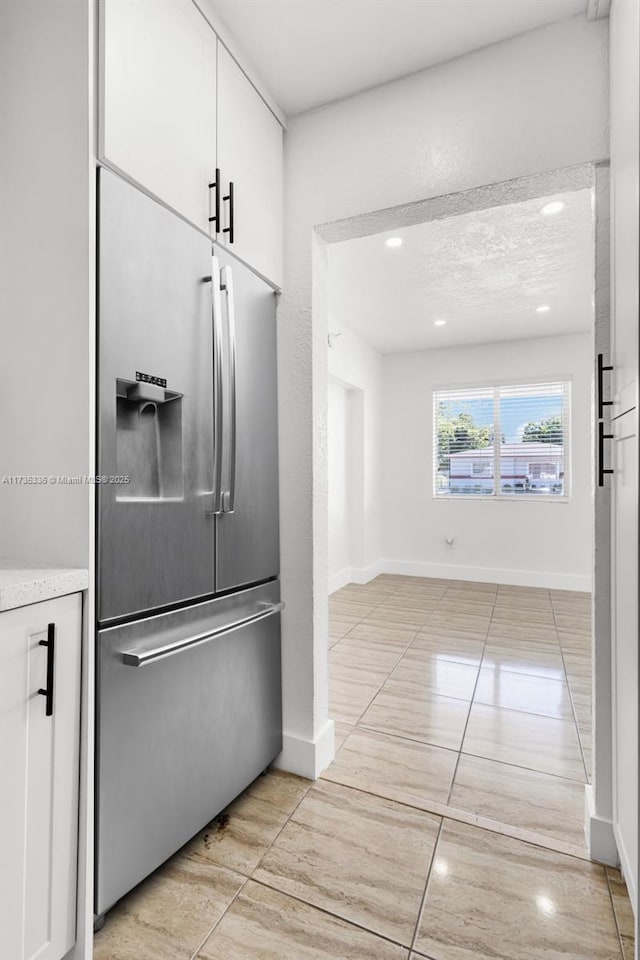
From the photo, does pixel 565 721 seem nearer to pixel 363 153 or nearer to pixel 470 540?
pixel 363 153

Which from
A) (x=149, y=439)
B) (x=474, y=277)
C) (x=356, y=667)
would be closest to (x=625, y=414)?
A: (x=149, y=439)

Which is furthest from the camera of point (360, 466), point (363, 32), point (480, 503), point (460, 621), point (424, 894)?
point (480, 503)

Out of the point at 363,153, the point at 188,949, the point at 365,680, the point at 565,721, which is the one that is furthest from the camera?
the point at 365,680

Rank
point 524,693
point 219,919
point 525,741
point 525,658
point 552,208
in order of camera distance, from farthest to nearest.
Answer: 1. point 525,658
2. point 552,208
3. point 524,693
4. point 525,741
5. point 219,919

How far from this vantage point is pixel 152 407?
4.75 feet

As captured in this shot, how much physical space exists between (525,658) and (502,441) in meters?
3.05

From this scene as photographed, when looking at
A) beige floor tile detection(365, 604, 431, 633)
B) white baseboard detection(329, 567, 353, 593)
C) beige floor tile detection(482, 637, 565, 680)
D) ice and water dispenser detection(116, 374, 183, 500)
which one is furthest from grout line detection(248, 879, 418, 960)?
white baseboard detection(329, 567, 353, 593)

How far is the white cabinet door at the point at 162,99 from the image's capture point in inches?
47.7

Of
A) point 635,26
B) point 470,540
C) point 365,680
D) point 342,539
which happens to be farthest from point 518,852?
point 470,540

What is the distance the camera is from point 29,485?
1.28 m

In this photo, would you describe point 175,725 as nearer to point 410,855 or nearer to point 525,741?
point 410,855

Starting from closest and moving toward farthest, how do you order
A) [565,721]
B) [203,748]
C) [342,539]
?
[203,748], [565,721], [342,539]

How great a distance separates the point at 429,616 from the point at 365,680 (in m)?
1.55

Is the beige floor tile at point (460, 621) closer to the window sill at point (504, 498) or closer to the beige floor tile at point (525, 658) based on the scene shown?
the beige floor tile at point (525, 658)
